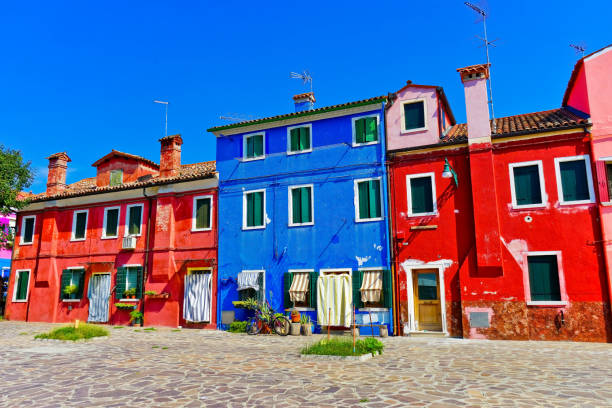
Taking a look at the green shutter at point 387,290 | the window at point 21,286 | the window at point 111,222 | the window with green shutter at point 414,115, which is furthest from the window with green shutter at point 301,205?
the window at point 21,286

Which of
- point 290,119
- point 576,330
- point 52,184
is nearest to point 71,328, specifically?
point 290,119

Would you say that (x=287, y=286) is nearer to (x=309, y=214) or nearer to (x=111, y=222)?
(x=309, y=214)

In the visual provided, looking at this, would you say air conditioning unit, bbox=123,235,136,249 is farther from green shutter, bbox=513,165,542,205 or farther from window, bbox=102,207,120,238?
green shutter, bbox=513,165,542,205

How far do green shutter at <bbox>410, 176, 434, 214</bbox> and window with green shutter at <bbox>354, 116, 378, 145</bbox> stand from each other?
2.40 metres

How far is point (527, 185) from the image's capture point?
14.9 metres

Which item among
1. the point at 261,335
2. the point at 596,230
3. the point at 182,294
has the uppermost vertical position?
the point at 596,230

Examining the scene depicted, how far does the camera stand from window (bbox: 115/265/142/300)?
20.8 meters

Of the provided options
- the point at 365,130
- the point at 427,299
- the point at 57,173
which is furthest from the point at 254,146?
the point at 57,173

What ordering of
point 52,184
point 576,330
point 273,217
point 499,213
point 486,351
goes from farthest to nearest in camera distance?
point 52,184 < point 273,217 < point 499,213 < point 576,330 < point 486,351

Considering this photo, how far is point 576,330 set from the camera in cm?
1359

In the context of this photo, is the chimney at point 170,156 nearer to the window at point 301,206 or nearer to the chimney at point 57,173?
the window at point 301,206

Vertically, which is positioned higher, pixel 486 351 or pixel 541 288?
pixel 541 288

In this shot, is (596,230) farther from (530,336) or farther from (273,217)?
(273,217)

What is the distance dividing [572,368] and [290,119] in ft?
44.1
